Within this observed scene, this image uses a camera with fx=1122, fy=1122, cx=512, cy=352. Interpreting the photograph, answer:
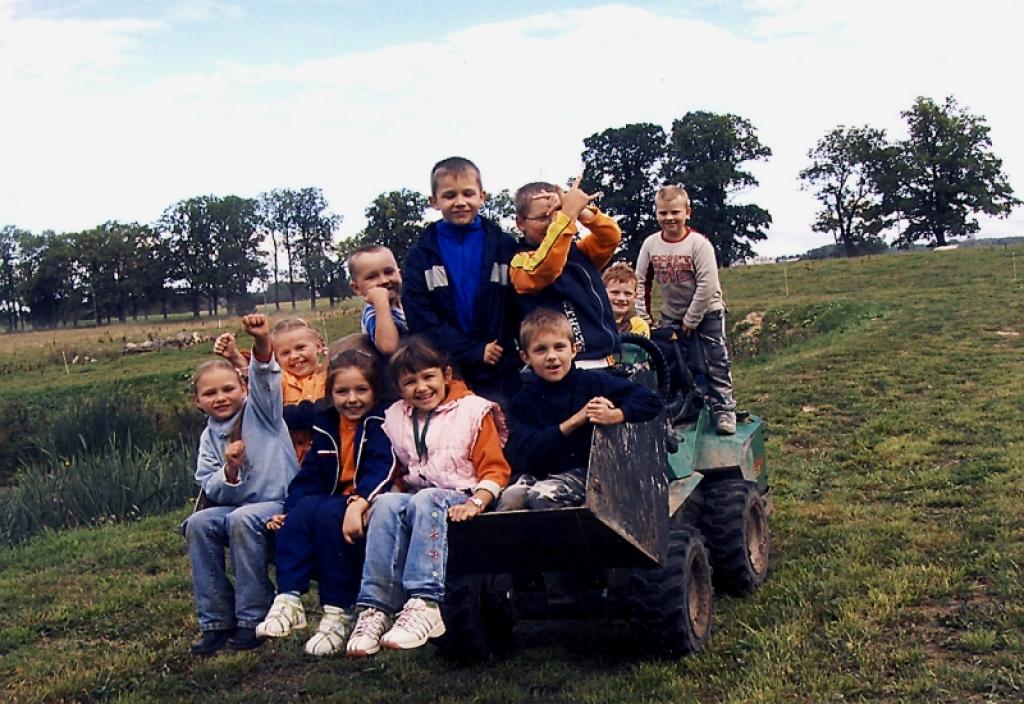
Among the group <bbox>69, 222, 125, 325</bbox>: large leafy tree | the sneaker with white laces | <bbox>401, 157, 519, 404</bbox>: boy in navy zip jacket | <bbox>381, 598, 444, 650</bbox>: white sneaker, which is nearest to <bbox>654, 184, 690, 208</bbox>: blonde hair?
the sneaker with white laces

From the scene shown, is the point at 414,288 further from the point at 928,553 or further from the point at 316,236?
the point at 316,236

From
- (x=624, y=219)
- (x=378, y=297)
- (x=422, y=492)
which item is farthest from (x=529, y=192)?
(x=624, y=219)

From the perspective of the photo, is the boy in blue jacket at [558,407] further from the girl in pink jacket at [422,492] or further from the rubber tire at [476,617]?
the rubber tire at [476,617]

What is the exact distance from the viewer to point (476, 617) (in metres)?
5.39

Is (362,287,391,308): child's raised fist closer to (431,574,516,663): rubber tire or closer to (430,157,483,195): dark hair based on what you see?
(430,157,483,195): dark hair

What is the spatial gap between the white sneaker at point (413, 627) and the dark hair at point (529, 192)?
192cm

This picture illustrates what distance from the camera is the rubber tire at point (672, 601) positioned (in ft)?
16.5

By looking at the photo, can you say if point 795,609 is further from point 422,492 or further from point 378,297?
point 378,297

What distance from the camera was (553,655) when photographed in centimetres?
572

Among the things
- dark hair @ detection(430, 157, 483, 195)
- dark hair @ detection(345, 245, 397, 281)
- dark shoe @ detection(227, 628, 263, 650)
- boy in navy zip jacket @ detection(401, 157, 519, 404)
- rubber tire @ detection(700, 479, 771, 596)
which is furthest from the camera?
rubber tire @ detection(700, 479, 771, 596)

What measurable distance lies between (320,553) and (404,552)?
39 centimetres

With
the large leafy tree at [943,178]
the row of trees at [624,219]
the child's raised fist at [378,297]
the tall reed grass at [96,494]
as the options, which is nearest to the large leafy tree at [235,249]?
the row of trees at [624,219]

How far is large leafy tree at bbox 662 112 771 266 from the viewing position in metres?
65.7

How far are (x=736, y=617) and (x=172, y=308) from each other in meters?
72.8
